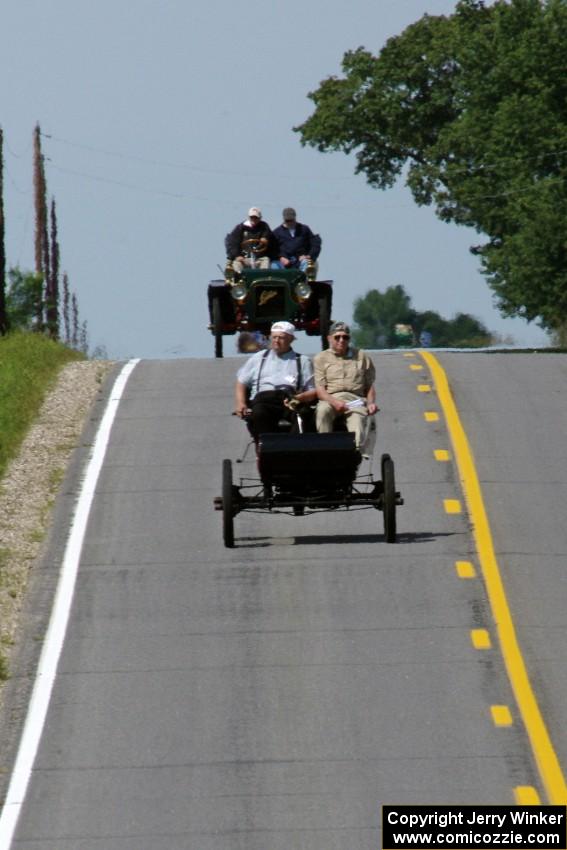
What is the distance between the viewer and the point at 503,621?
16.3 m

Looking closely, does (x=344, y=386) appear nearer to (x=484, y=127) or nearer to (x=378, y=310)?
(x=484, y=127)

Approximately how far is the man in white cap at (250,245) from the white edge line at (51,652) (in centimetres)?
528

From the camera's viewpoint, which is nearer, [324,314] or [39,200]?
[324,314]

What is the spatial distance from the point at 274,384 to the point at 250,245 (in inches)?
403

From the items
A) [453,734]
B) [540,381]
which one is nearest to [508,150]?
[540,381]

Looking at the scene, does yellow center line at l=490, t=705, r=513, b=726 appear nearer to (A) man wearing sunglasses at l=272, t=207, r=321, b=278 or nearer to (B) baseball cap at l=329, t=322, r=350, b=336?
(B) baseball cap at l=329, t=322, r=350, b=336

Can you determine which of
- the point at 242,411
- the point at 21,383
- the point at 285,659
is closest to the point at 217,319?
the point at 21,383

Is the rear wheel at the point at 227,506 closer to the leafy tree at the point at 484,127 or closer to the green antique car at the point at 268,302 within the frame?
the green antique car at the point at 268,302

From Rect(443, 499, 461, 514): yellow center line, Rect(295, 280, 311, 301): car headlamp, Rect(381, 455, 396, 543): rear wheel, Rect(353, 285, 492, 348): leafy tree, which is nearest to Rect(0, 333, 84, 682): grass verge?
Rect(381, 455, 396, 543): rear wheel

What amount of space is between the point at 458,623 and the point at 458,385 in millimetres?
10701

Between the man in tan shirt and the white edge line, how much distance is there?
2.50 m

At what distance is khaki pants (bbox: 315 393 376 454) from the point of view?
742 inches

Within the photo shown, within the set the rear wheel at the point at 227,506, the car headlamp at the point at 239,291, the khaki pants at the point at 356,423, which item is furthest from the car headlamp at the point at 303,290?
the rear wheel at the point at 227,506

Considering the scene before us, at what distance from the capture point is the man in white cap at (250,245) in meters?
29.1
